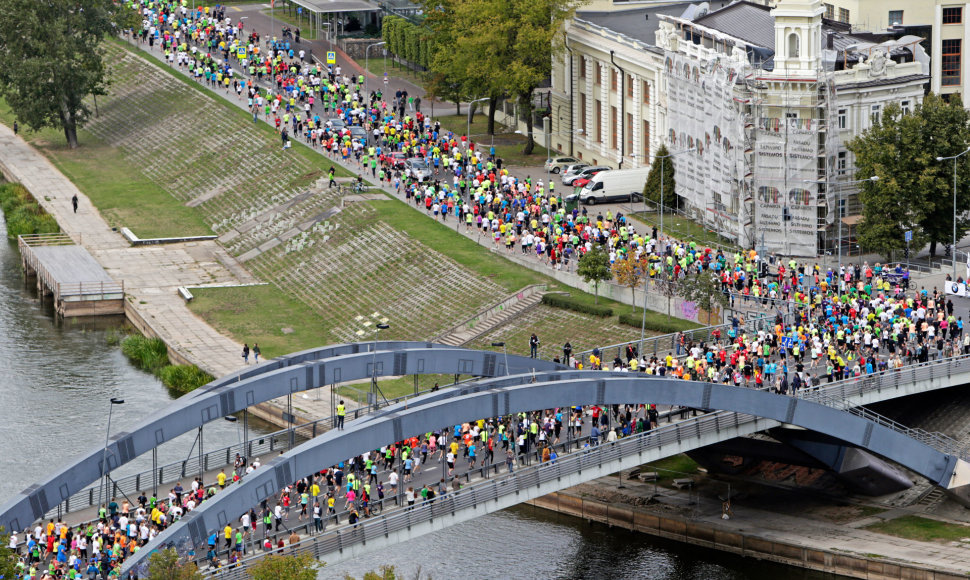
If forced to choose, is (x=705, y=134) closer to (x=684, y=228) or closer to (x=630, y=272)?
(x=684, y=228)

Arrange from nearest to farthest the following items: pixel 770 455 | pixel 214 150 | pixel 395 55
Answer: pixel 770 455 → pixel 214 150 → pixel 395 55

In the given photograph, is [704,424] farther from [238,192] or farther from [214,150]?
[214,150]

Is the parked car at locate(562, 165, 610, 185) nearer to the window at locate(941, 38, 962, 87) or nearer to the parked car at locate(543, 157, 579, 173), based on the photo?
the parked car at locate(543, 157, 579, 173)

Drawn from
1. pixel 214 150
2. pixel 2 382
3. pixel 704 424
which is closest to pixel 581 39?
pixel 214 150

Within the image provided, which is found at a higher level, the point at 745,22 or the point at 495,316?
the point at 745,22

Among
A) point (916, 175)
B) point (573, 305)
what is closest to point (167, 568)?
point (573, 305)

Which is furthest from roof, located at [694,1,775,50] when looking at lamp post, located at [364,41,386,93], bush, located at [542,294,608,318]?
lamp post, located at [364,41,386,93]
